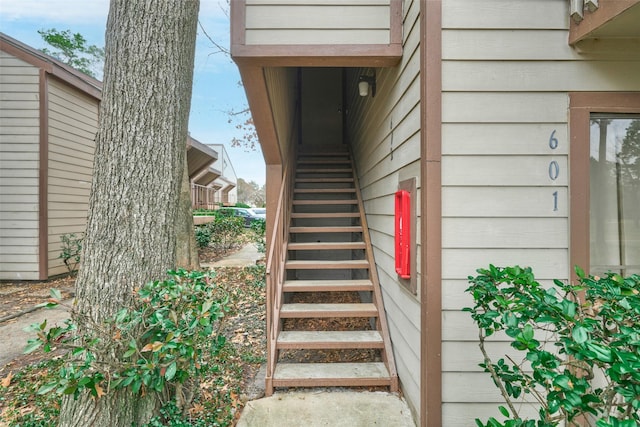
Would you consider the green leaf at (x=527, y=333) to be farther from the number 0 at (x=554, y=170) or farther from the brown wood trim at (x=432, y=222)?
the number 0 at (x=554, y=170)

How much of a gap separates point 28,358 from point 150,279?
2403 millimetres

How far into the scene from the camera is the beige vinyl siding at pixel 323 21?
2.29 meters

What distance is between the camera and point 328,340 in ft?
8.56

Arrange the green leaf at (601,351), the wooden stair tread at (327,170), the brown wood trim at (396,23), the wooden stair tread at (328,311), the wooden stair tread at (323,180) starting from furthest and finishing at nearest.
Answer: the wooden stair tread at (327,170) → the wooden stair tread at (323,180) → the wooden stair tread at (328,311) → the brown wood trim at (396,23) → the green leaf at (601,351)

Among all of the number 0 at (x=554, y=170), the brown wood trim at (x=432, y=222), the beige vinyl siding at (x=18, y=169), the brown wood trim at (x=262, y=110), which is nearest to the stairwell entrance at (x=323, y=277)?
the brown wood trim at (x=262, y=110)

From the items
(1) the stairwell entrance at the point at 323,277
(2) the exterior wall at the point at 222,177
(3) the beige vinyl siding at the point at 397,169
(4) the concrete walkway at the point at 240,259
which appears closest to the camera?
(3) the beige vinyl siding at the point at 397,169

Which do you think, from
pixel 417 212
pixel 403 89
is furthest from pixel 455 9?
pixel 417 212

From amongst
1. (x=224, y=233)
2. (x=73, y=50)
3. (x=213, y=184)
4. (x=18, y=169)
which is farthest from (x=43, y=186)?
(x=213, y=184)

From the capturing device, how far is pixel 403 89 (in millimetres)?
2213

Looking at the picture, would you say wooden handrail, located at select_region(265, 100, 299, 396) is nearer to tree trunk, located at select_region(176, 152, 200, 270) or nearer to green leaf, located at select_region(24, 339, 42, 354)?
green leaf, located at select_region(24, 339, 42, 354)

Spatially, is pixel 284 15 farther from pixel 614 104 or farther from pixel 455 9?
pixel 614 104

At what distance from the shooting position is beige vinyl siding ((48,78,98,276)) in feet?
19.0

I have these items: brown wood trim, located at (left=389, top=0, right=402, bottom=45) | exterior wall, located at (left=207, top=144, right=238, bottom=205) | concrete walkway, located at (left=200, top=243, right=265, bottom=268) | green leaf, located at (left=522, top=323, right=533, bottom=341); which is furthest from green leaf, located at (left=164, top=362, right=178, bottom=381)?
exterior wall, located at (left=207, top=144, right=238, bottom=205)

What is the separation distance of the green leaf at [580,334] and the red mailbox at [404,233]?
1.01 meters
